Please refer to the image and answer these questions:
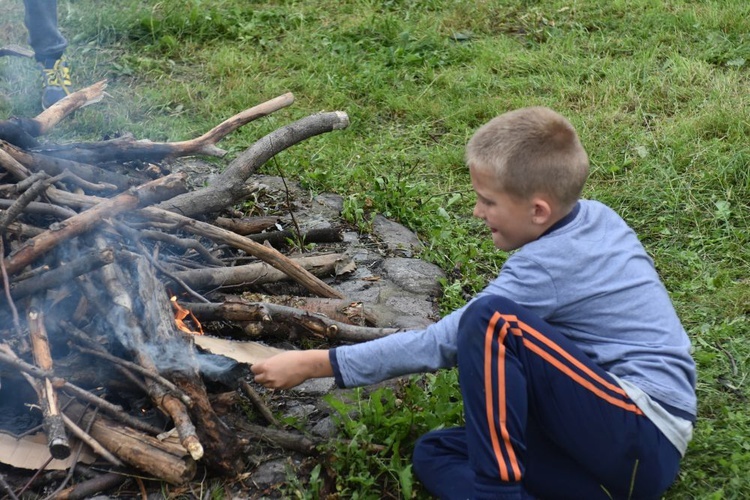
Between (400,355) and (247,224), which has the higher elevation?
(400,355)

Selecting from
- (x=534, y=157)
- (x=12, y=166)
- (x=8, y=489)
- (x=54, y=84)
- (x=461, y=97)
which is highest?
(x=534, y=157)

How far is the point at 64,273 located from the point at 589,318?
69.1 inches

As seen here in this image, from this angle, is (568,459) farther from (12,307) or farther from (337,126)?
(337,126)

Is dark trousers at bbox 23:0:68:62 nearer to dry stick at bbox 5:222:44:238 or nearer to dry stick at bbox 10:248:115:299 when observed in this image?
dry stick at bbox 5:222:44:238

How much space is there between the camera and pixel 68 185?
3773mm

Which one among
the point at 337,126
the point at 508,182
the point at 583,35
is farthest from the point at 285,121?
the point at 508,182

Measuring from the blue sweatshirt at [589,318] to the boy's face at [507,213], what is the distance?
0.06 m

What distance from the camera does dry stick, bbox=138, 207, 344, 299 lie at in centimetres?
363

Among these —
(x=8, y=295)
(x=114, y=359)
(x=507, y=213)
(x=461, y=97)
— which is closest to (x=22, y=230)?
(x=8, y=295)

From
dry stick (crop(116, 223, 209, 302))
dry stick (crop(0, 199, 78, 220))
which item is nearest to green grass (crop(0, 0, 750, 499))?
dry stick (crop(116, 223, 209, 302))

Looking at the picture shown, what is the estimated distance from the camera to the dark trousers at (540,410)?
2473 millimetres

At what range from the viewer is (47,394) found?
2834 mm

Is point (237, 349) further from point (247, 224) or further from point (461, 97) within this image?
point (461, 97)

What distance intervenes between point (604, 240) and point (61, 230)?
1888 millimetres
